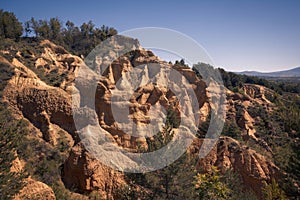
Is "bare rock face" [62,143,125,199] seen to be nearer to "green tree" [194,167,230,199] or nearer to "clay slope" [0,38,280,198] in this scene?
"clay slope" [0,38,280,198]

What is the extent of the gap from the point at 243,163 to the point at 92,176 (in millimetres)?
10552

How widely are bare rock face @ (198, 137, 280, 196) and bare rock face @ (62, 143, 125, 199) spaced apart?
641 centimetres

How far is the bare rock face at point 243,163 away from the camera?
53.7 ft

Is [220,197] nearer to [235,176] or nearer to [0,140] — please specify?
[235,176]

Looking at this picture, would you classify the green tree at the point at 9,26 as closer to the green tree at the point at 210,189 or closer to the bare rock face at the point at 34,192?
the bare rock face at the point at 34,192

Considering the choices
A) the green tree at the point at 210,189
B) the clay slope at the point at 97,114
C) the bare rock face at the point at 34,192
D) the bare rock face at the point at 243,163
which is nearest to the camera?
the bare rock face at the point at 34,192

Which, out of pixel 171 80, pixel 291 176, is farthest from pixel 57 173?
pixel 171 80

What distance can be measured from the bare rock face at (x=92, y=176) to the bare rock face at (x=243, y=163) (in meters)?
6.41

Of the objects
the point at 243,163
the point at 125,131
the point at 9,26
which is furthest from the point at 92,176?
the point at 9,26

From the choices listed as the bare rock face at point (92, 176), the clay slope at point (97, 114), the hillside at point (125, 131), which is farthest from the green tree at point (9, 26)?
the bare rock face at point (92, 176)

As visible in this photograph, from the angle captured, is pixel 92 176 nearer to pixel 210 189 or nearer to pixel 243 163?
pixel 210 189

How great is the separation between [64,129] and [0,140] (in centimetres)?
1121

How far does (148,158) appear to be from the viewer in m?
13.1

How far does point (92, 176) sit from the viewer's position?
14.1m
